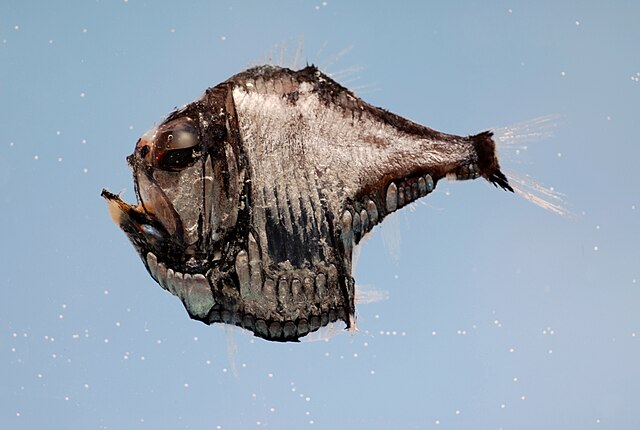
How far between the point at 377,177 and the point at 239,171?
0.81 ft

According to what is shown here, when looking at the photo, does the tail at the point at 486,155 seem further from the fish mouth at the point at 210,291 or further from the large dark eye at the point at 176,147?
the large dark eye at the point at 176,147

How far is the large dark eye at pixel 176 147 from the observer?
162cm

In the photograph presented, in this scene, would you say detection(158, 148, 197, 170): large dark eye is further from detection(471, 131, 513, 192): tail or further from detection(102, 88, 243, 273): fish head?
detection(471, 131, 513, 192): tail

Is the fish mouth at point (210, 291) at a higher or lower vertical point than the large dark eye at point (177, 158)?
lower

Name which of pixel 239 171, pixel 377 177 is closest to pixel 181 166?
pixel 239 171

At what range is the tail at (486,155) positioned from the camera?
1.77 metres

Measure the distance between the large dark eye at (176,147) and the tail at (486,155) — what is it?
517 millimetres

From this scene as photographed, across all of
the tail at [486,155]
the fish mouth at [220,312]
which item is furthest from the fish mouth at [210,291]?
the tail at [486,155]

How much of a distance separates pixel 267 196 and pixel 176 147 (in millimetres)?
174

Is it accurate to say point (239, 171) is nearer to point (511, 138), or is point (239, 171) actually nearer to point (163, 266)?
point (163, 266)

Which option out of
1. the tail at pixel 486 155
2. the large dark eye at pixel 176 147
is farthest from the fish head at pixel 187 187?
the tail at pixel 486 155

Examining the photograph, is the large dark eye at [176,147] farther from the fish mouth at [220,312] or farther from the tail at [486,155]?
the tail at [486,155]

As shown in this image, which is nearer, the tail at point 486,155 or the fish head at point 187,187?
the fish head at point 187,187

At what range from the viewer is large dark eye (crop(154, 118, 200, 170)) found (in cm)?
162
